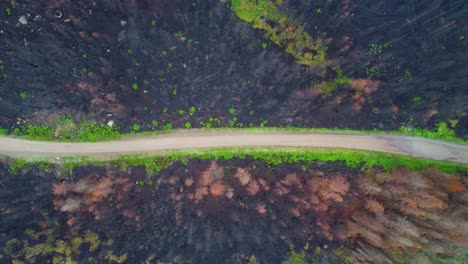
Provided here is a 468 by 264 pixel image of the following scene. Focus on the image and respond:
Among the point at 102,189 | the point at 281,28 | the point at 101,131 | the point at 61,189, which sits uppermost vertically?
the point at 281,28

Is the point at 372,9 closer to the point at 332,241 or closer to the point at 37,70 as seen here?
the point at 332,241

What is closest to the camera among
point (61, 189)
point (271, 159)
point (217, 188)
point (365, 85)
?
point (61, 189)

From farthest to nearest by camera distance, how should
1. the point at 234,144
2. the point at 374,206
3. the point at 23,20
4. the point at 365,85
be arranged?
the point at 234,144 < the point at 365,85 < the point at 23,20 < the point at 374,206

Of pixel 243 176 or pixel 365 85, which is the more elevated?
pixel 365 85

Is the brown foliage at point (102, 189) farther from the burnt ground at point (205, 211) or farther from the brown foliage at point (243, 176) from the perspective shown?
the brown foliage at point (243, 176)

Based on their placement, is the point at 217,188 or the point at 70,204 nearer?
the point at 70,204

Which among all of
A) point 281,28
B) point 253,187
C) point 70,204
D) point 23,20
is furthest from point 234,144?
point 23,20

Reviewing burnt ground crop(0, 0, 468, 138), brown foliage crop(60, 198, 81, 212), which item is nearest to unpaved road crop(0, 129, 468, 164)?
burnt ground crop(0, 0, 468, 138)

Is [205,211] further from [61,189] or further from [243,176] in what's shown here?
[61,189]
